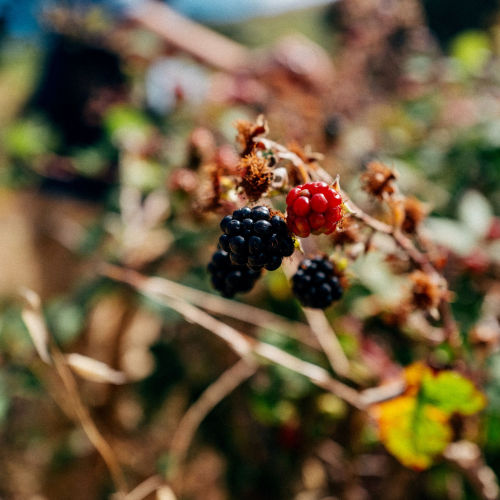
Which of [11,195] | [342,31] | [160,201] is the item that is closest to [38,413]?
[160,201]

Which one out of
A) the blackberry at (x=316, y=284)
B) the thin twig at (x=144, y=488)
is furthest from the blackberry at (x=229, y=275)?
the thin twig at (x=144, y=488)

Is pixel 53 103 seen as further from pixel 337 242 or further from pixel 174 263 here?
pixel 337 242

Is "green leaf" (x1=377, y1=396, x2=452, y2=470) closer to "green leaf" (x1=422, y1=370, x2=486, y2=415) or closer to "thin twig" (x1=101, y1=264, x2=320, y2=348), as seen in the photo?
"green leaf" (x1=422, y1=370, x2=486, y2=415)

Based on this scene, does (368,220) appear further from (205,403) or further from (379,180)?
(205,403)

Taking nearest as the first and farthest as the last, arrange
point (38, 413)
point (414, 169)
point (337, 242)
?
1. point (337, 242)
2. point (414, 169)
3. point (38, 413)

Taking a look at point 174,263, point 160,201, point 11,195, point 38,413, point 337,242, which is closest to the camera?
point 337,242

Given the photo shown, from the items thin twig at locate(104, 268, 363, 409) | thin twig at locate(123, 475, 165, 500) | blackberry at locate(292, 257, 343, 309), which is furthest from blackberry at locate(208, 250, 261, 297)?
thin twig at locate(123, 475, 165, 500)

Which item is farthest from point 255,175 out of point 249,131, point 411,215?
point 411,215

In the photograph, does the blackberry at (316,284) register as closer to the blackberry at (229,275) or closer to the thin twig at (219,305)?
the blackberry at (229,275)
